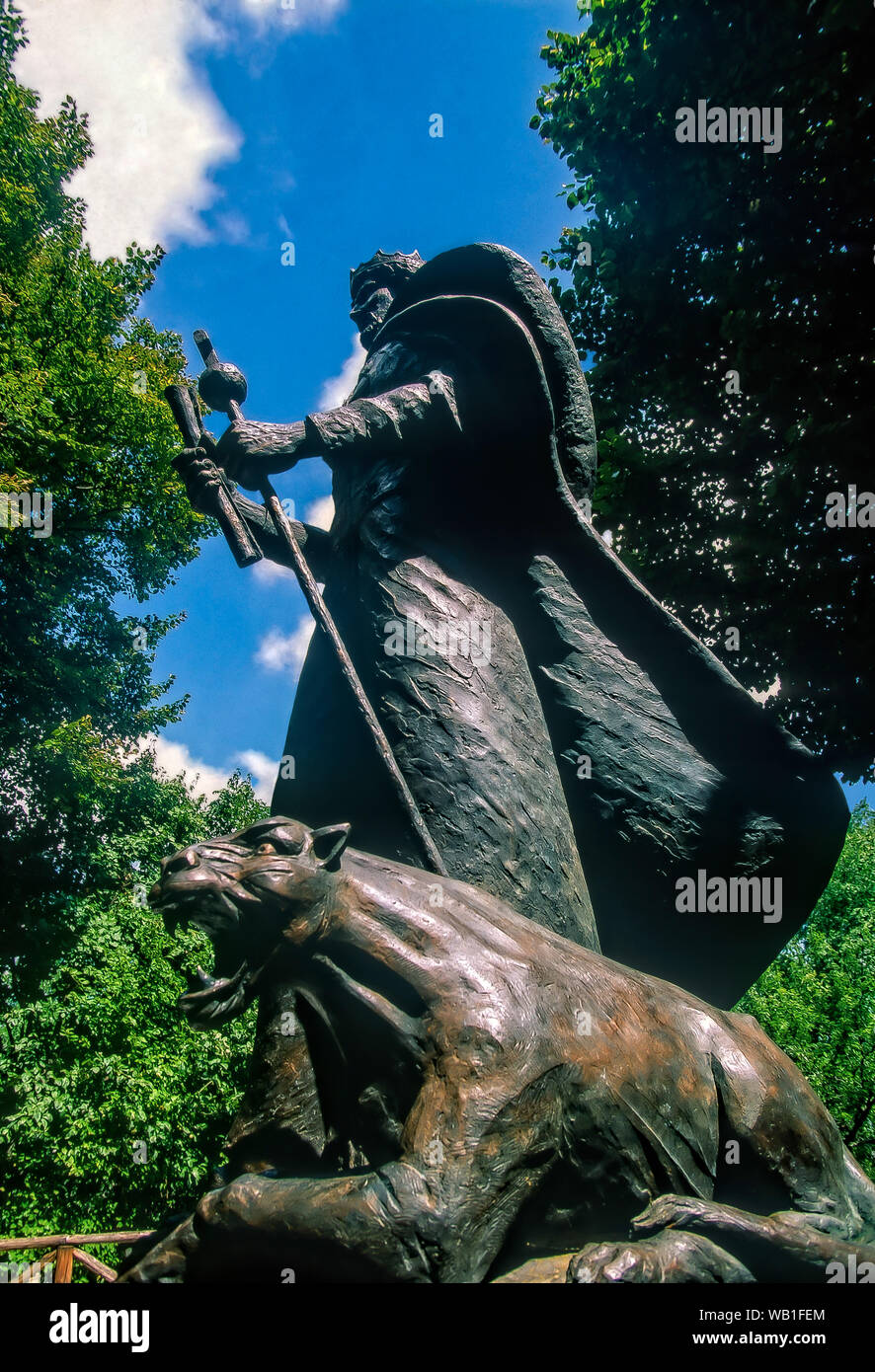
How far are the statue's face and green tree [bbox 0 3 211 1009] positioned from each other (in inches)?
270

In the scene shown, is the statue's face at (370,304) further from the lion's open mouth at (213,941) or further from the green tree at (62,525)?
the green tree at (62,525)

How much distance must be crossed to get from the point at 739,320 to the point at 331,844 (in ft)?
24.0

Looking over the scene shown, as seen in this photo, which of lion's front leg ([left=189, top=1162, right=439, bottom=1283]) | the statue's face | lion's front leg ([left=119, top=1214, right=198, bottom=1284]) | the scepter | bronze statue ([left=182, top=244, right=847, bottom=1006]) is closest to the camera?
lion's front leg ([left=189, top=1162, right=439, bottom=1283])

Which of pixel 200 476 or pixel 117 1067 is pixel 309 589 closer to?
pixel 200 476

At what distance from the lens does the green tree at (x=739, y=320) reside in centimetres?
709

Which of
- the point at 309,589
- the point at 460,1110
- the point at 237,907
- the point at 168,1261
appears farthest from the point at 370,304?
the point at 168,1261

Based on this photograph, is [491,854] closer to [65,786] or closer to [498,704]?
[498,704]

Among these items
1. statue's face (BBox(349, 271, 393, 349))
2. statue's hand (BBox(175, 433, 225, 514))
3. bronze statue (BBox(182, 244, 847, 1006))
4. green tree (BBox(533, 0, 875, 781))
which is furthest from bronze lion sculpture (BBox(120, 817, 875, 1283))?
green tree (BBox(533, 0, 875, 781))

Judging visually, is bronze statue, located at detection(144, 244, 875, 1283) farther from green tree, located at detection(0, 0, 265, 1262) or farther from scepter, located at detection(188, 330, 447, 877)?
green tree, located at detection(0, 0, 265, 1262)

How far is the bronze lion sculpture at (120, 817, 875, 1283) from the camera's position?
164 cm

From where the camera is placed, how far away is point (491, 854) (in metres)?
2.74

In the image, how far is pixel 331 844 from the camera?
2123 mm

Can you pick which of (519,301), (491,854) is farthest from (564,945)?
(519,301)

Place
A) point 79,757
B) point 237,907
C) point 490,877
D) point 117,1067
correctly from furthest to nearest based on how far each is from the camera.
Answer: point 117,1067
point 79,757
point 490,877
point 237,907
